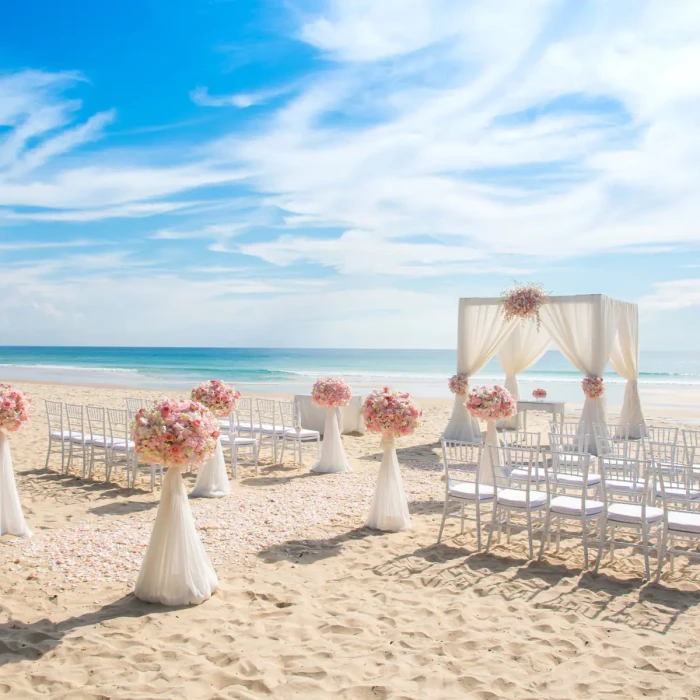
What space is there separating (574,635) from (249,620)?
1.87 m

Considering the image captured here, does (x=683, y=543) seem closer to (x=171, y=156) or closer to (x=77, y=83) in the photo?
(x=77, y=83)

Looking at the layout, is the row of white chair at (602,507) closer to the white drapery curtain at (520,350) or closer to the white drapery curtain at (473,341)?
the white drapery curtain at (473,341)

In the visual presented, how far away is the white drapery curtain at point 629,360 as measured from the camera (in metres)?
11.3


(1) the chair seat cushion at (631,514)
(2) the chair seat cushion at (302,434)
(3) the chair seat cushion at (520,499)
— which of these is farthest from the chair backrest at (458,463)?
(2) the chair seat cushion at (302,434)

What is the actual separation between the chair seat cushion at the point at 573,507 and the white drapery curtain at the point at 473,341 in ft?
17.1

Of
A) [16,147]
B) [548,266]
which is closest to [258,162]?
[16,147]

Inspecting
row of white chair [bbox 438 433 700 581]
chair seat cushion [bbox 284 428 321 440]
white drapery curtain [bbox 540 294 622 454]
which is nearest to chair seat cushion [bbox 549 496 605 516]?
row of white chair [bbox 438 433 700 581]

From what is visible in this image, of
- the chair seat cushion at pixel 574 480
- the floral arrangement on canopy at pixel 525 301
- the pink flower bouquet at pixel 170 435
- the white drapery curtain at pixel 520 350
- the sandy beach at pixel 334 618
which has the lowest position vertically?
the sandy beach at pixel 334 618

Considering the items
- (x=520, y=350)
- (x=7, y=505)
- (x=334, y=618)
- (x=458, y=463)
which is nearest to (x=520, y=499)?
(x=458, y=463)

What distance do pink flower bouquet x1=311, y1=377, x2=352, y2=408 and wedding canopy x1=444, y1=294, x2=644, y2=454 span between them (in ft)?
9.13

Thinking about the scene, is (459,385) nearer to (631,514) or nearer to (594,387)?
(594,387)

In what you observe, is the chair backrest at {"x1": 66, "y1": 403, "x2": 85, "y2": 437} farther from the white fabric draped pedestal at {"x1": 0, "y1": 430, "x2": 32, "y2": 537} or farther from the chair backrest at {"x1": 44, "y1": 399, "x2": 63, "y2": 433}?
the white fabric draped pedestal at {"x1": 0, "y1": 430, "x2": 32, "y2": 537}

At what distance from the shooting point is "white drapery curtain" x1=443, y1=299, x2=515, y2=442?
10391 mm

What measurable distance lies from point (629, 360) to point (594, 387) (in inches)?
79.1
